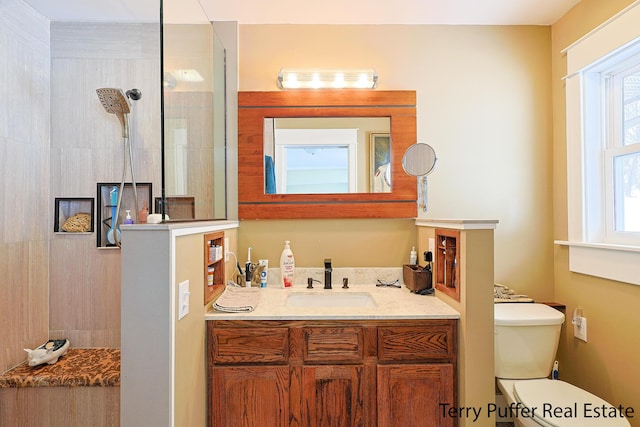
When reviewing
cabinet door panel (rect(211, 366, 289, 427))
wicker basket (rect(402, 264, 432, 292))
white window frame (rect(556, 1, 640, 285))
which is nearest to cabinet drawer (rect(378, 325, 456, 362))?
wicker basket (rect(402, 264, 432, 292))

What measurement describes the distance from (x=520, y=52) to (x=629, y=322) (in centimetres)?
168

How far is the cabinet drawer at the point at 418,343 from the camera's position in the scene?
1517 millimetres

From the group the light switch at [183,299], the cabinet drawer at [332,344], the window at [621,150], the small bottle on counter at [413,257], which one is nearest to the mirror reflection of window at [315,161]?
the small bottle on counter at [413,257]

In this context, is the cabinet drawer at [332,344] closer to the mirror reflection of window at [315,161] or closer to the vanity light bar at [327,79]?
the mirror reflection of window at [315,161]

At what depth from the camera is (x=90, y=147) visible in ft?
6.70

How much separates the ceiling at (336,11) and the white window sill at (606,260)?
4.64 ft

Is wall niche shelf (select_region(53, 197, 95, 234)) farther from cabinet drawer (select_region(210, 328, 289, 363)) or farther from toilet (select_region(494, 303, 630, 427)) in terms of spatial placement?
toilet (select_region(494, 303, 630, 427))

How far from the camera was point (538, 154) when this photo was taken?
2.18 meters

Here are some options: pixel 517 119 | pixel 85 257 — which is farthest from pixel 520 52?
pixel 85 257

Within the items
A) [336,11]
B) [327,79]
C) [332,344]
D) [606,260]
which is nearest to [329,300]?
[332,344]

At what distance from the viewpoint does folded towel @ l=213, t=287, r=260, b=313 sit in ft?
5.06

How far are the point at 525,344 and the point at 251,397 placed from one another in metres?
1.39

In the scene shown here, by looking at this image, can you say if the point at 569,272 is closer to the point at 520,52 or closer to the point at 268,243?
the point at 520,52

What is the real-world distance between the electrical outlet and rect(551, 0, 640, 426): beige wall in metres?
0.03
